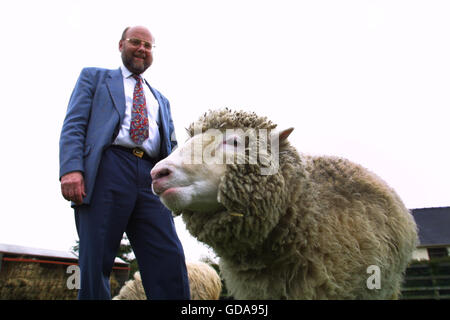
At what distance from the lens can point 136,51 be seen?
261 centimetres

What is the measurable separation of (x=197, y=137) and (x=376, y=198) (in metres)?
1.48

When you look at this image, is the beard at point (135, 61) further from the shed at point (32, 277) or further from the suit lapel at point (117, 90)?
the shed at point (32, 277)

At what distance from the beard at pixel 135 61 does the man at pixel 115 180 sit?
1 centimetres

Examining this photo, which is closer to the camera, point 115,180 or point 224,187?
point 224,187

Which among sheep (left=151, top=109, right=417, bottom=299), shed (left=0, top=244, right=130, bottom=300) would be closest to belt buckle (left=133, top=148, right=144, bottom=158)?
sheep (left=151, top=109, right=417, bottom=299)

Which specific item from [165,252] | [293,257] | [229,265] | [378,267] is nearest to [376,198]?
[378,267]

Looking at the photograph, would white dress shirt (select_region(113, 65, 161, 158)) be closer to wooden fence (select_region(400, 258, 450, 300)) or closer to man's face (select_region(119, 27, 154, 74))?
man's face (select_region(119, 27, 154, 74))

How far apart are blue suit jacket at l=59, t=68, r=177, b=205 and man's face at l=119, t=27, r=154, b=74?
0.41 feet

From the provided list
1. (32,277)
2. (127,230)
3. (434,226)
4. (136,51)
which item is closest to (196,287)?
(127,230)

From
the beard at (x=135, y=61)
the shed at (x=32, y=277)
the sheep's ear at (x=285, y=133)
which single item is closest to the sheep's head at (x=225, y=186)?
the sheep's ear at (x=285, y=133)

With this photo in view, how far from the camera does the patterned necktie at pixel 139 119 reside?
232cm

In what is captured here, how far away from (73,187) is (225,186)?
0.99 metres

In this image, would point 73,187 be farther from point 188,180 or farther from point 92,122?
point 188,180

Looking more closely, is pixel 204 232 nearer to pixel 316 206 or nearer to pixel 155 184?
pixel 155 184
